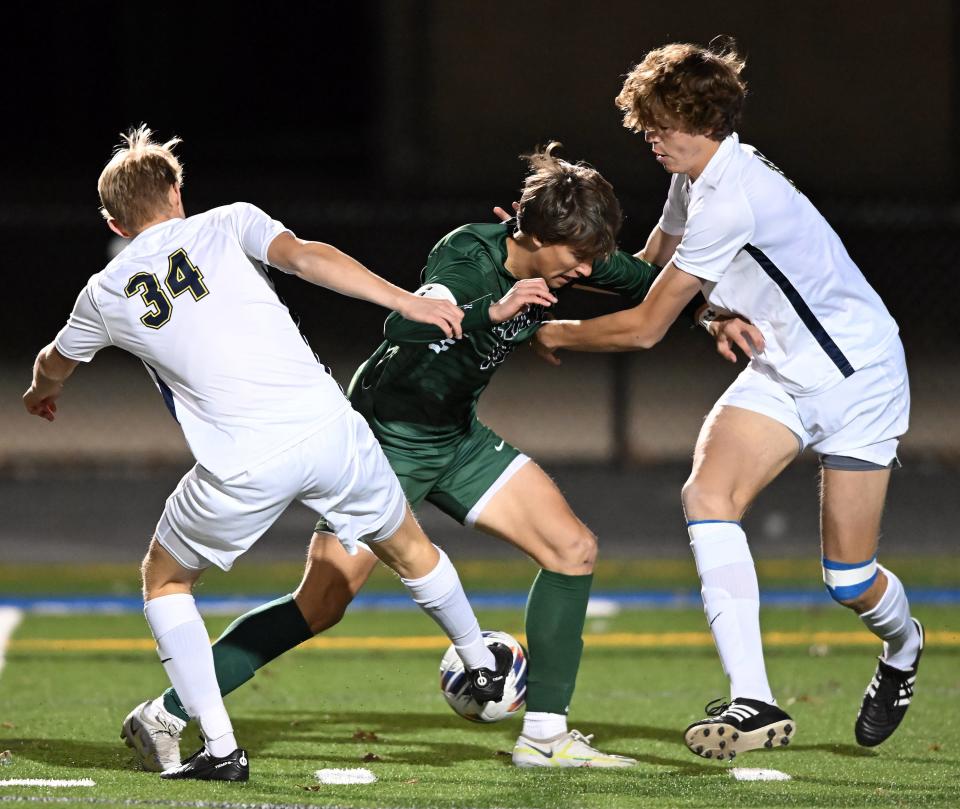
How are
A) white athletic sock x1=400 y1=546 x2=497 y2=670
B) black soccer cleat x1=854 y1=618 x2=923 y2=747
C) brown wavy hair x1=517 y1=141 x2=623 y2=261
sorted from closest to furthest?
brown wavy hair x1=517 y1=141 x2=623 y2=261
white athletic sock x1=400 y1=546 x2=497 y2=670
black soccer cleat x1=854 y1=618 x2=923 y2=747

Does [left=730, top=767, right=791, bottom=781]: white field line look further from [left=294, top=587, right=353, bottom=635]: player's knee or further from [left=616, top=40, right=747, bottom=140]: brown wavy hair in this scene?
[left=616, top=40, right=747, bottom=140]: brown wavy hair

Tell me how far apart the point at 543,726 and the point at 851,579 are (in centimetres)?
108

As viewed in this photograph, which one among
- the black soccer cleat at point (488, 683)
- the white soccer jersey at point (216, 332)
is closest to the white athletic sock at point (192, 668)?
the white soccer jersey at point (216, 332)

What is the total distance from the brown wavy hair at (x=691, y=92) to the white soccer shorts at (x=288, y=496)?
50.6 inches

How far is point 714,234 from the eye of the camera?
15.4 ft

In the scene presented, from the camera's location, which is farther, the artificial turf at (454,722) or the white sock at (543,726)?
the white sock at (543,726)

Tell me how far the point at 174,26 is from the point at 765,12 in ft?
39.8

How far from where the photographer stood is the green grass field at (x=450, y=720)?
4531 millimetres

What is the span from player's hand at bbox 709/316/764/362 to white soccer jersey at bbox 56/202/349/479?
50.4 inches

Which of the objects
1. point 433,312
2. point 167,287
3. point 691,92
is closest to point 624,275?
point 691,92

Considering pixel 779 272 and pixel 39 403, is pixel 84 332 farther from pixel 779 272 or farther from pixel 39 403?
pixel 779 272

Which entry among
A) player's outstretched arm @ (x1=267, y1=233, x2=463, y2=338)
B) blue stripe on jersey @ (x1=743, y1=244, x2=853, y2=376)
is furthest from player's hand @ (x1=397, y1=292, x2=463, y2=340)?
blue stripe on jersey @ (x1=743, y1=244, x2=853, y2=376)

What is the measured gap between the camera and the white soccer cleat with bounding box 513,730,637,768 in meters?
4.98

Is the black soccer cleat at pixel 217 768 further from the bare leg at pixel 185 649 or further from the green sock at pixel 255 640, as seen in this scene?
the green sock at pixel 255 640
